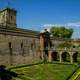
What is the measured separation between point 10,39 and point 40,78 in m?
15.7

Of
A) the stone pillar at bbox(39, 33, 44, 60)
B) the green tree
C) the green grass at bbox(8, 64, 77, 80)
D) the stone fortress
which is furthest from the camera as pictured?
the green tree

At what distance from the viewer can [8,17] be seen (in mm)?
48281

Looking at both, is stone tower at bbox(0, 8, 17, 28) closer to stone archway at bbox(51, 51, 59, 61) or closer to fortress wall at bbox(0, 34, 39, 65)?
fortress wall at bbox(0, 34, 39, 65)

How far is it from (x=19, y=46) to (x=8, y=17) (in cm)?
1186

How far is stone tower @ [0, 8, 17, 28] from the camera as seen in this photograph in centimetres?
4804

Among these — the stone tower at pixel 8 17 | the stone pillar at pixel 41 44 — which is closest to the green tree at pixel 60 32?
the stone tower at pixel 8 17

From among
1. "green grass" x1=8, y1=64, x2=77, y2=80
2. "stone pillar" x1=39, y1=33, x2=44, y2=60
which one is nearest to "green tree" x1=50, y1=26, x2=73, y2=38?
"stone pillar" x1=39, y1=33, x2=44, y2=60

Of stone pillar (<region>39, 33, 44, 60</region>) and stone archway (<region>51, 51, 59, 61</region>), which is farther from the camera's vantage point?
stone archway (<region>51, 51, 59, 61</region>)

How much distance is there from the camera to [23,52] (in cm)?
4112

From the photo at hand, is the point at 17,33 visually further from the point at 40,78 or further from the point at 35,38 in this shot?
the point at 40,78

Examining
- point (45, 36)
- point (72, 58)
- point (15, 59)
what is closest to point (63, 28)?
point (45, 36)

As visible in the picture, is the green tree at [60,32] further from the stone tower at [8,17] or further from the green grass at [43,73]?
the green grass at [43,73]

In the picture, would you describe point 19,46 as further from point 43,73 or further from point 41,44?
point 43,73

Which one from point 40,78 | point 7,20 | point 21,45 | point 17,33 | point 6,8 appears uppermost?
point 6,8
